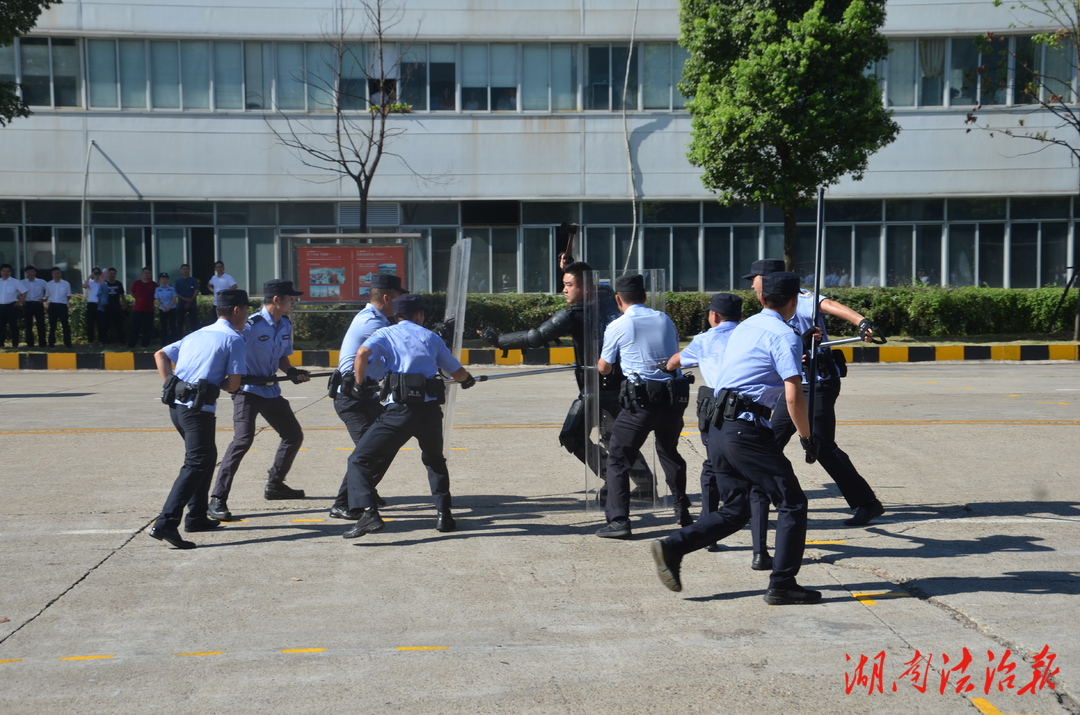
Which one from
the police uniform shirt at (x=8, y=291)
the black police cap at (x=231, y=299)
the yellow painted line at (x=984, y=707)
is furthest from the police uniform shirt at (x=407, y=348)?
the police uniform shirt at (x=8, y=291)

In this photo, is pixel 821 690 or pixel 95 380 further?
pixel 95 380

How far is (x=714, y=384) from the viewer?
5.82m

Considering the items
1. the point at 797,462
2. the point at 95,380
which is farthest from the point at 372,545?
the point at 95,380

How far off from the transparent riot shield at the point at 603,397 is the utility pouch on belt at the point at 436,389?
1.01m

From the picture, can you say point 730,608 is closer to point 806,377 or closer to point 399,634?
point 399,634

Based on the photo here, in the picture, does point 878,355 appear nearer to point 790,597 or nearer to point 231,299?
point 231,299

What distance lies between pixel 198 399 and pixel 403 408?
1257 millimetres

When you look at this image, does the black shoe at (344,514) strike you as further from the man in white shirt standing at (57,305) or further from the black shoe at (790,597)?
the man in white shirt standing at (57,305)

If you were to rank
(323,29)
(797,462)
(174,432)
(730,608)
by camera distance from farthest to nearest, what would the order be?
(323,29) < (174,432) < (797,462) < (730,608)

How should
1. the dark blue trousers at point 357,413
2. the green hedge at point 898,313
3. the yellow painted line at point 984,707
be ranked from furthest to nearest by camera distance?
the green hedge at point 898,313 < the dark blue trousers at point 357,413 < the yellow painted line at point 984,707

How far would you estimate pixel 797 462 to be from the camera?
29.3 ft

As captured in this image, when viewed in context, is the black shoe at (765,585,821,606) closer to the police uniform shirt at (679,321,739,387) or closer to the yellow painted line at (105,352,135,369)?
the police uniform shirt at (679,321,739,387)

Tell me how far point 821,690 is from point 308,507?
4442 millimetres

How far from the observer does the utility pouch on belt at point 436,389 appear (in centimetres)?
648
